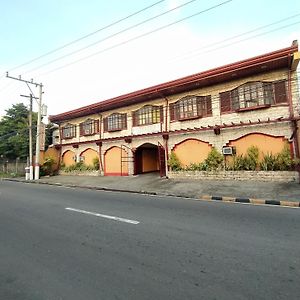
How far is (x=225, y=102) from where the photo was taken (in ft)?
58.5

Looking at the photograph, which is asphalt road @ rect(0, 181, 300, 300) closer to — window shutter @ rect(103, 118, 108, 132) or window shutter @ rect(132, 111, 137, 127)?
window shutter @ rect(132, 111, 137, 127)

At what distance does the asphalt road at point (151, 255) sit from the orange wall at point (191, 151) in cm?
1012

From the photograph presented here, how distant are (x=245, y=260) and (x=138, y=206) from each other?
18.7 feet

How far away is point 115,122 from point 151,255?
20.2 metres

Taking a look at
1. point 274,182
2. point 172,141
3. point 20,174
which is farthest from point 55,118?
point 274,182

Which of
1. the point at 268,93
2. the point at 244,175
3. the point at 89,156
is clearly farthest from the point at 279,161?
the point at 89,156

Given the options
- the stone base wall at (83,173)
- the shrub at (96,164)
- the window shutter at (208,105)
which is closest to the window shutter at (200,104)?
the window shutter at (208,105)

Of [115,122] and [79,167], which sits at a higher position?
[115,122]

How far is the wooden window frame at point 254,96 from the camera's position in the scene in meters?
15.9

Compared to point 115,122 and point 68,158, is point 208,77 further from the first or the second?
point 68,158

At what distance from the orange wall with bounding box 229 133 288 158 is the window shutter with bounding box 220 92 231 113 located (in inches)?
83.4

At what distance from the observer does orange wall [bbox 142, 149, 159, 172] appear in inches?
981

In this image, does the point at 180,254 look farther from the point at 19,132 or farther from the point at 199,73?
the point at 19,132

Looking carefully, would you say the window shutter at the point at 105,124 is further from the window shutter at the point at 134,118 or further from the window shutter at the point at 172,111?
the window shutter at the point at 172,111
